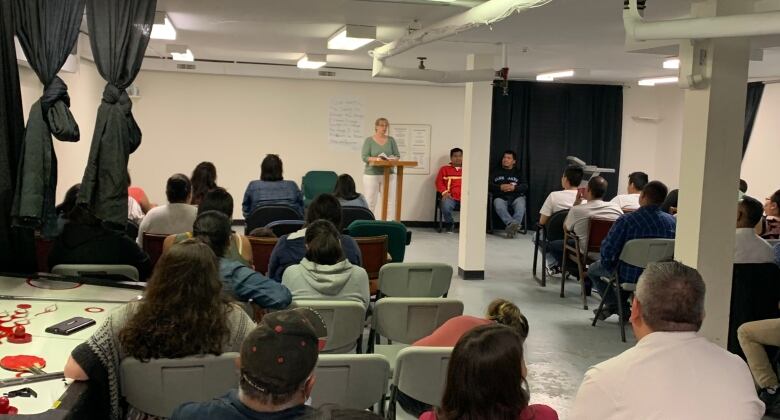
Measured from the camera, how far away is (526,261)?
9.32m

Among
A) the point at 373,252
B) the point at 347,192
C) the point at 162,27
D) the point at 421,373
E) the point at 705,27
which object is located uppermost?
the point at 162,27

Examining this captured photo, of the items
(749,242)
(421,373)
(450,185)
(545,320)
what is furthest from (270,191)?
(450,185)

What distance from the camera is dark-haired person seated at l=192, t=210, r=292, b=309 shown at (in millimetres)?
3494

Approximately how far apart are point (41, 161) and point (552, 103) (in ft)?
31.2

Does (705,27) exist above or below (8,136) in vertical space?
above

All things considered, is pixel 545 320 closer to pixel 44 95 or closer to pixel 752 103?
pixel 44 95

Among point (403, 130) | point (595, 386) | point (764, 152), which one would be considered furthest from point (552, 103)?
point (595, 386)

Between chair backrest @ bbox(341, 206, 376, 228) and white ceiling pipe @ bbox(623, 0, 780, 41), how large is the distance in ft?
9.82

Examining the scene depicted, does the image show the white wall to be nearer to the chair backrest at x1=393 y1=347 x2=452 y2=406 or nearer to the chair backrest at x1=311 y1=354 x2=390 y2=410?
the chair backrest at x1=393 y1=347 x2=452 y2=406

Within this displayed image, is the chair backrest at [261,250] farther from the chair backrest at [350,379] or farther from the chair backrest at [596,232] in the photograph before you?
the chair backrest at [596,232]

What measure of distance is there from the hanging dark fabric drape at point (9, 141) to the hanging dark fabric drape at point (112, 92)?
539 mm

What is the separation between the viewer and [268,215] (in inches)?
258

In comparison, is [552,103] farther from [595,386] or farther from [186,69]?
[595,386]

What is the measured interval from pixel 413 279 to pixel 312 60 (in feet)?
17.2
